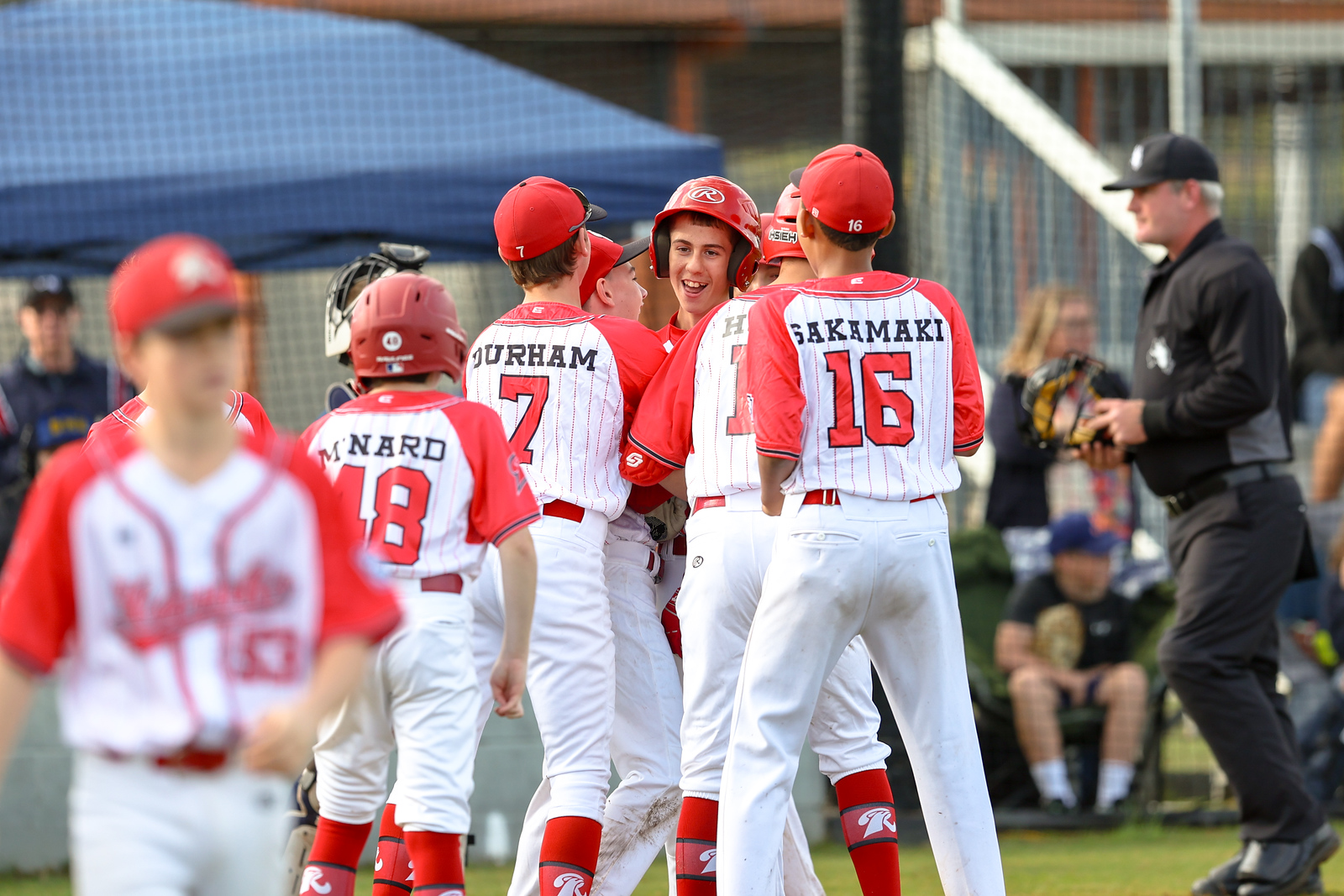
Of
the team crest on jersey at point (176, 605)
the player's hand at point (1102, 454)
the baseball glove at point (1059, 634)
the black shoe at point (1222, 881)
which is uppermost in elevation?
the player's hand at point (1102, 454)

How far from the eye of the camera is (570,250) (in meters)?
4.29

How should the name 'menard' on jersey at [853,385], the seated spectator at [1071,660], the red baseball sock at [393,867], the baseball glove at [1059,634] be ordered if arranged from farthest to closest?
the baseball glove at [1059,634]
the seated spectator at [1071,660]
the red baseball sock at [393,867]
the name 'menard' on jersey at [853,385]

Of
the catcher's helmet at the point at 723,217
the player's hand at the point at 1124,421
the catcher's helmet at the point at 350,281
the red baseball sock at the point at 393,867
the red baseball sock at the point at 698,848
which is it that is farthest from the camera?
the player's hand at the point at 1124,421

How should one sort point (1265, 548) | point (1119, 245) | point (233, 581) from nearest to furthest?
point (233, 581) < point (1265, 548) < point (1119, 245)

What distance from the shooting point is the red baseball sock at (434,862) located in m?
3.55

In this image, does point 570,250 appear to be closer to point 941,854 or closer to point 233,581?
point 941,854

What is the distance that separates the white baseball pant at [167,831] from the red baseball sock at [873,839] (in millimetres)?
2105

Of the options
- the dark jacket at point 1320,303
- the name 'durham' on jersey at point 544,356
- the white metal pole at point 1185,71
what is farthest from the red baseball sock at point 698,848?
the dark jacket at point 1320,303

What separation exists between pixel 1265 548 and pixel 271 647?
3.82 metres

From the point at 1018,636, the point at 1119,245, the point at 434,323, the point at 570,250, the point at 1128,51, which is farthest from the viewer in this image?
the point at 1128,51

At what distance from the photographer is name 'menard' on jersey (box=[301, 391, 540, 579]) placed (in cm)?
352

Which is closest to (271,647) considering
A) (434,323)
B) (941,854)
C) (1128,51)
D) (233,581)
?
(233,581)

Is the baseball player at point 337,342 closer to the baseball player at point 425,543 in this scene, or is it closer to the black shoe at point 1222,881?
the baseball player at point 425,543

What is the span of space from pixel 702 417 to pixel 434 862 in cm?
129
